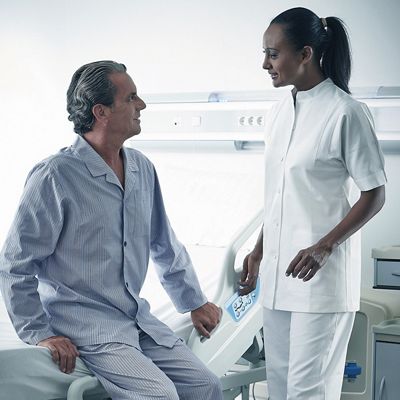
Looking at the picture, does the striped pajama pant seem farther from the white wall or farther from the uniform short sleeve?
the white wall

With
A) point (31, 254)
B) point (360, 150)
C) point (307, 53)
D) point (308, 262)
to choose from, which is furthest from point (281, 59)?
point (31, 254)

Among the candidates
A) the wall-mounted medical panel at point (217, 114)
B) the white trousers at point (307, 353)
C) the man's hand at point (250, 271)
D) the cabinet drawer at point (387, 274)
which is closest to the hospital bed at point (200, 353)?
the man's hand at point (250, 271)

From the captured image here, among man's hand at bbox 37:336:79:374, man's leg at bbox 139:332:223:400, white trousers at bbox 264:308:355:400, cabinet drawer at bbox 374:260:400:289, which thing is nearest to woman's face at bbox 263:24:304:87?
white trousers at bbox 264:308:355:400

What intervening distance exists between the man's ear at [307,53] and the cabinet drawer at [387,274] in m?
1.13

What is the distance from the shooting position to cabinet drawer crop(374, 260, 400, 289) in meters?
2.99

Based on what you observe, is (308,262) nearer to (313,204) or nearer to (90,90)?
(313,204)

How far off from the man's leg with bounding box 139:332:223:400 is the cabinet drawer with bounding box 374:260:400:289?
1.06m

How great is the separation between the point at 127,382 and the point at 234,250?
738 millimetres

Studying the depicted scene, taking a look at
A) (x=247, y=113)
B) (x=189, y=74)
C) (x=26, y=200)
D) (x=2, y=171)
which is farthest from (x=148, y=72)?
(x=26, y=200)

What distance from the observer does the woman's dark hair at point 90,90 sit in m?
2.24

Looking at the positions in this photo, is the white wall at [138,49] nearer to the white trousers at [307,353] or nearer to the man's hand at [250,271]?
the man's hand at [250,271]

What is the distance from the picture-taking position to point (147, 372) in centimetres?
204

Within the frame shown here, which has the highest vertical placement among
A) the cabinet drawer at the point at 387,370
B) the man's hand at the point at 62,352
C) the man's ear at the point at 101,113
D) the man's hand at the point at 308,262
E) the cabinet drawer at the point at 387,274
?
the man's ear at the point at 101,113

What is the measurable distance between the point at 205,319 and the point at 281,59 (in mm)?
840
